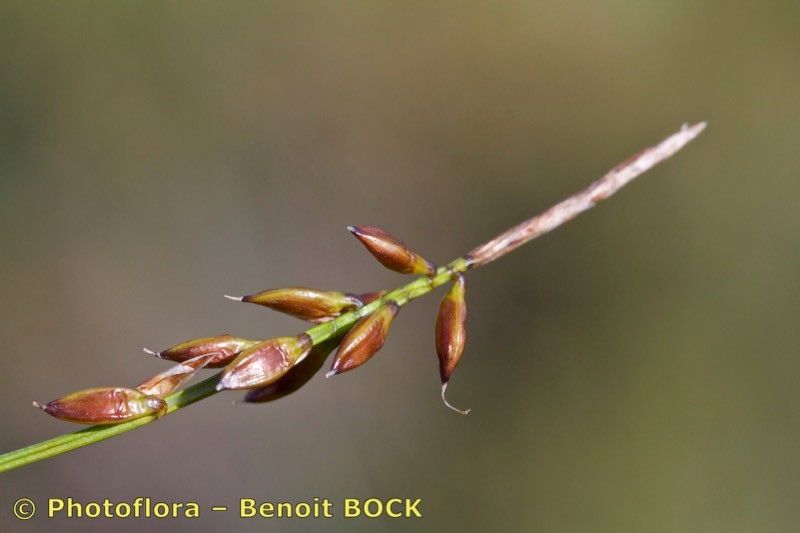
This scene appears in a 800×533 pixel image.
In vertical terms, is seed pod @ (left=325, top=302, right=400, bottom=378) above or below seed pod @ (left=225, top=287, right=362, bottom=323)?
below

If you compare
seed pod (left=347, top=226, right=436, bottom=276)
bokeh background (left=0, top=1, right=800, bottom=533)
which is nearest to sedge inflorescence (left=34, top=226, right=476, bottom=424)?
seed pod (left=347, top=226, right=436, bottom=276)

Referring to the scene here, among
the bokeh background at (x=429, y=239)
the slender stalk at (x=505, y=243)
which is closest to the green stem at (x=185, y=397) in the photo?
the slender stalk at (x=505, y=243)

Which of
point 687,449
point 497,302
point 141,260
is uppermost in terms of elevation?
point 141,260

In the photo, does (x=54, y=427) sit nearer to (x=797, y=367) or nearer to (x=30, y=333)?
(x=30, y=333)

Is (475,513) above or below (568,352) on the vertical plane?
below

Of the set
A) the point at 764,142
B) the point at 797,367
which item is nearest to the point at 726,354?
the point at 797,367

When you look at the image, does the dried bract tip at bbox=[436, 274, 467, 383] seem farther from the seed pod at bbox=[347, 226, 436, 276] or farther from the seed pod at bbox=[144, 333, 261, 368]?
the seed pod at bbox=[144, 333, 261, 368]

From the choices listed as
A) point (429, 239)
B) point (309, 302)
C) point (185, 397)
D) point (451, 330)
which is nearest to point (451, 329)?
point (451, 330)
